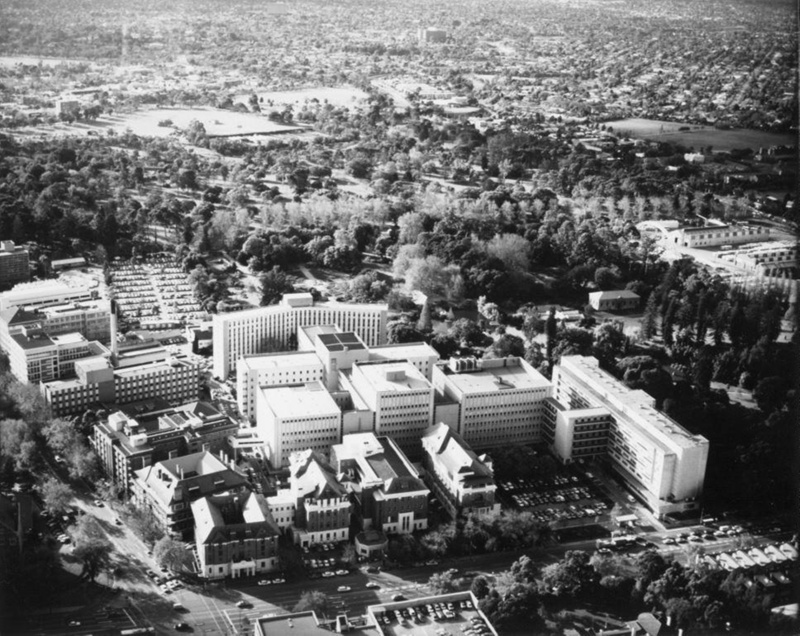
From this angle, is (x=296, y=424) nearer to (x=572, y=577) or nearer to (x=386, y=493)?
(x=386, y=493)

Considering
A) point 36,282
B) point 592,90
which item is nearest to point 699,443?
point 36,282

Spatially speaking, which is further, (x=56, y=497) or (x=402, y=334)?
(x=402, y=334)

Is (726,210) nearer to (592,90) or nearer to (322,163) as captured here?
(592,90)

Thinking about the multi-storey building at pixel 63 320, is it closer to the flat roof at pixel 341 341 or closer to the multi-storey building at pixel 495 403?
the flat roof at pixel 341 341

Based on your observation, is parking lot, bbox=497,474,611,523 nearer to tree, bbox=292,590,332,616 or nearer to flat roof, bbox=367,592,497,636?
flat roof, bbox=367,592,497,636

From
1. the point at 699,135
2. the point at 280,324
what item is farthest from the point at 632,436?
the point at 699,135

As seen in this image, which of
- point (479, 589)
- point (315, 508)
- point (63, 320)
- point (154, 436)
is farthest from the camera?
point (63, 320)

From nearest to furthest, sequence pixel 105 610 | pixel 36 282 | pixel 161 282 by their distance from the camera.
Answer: pixel 105 610 → pixel 36 282 → pixel 161 282
